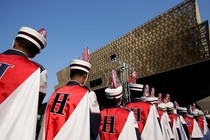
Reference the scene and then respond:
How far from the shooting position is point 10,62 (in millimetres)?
1643

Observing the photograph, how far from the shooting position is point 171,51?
74.5 feet

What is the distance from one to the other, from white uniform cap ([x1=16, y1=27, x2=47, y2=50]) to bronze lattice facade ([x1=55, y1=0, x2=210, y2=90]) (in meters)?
14.5

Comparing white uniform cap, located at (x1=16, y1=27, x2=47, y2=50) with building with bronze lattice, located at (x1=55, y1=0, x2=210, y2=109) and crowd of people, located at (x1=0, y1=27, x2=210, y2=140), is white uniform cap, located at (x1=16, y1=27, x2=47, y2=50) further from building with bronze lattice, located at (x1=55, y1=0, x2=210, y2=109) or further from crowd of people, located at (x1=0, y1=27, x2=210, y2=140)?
building with bronze lattice, located at (x1=55, y1=0, x2=210, y2=109)

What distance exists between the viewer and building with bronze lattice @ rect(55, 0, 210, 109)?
19047mm

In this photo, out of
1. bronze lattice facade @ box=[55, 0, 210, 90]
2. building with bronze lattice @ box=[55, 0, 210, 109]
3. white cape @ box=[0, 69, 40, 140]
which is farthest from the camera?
bronze lattice facade @ box=[55, 0, 210, 90]

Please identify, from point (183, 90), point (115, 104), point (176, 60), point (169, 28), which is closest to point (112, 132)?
point (115, 104)

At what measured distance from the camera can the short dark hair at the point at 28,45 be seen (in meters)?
1.82

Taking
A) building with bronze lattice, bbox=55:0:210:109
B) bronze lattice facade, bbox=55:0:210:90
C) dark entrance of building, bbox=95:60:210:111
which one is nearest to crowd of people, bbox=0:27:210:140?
building with bronze lattice, bbox=55:0:210:109

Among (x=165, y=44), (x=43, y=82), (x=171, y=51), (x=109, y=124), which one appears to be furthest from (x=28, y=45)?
(x=165, y=44)

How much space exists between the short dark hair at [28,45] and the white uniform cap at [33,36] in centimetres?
2

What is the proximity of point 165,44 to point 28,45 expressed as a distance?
899 inches

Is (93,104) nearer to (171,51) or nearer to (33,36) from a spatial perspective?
(33,36)

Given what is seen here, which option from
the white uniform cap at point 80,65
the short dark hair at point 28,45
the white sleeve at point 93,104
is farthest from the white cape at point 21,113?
the white uniform cap at point 80,65

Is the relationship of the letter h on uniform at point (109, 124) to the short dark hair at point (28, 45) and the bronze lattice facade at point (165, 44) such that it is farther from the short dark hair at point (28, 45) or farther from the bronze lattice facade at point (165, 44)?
the bronze lattice facade at point (165, 44)
